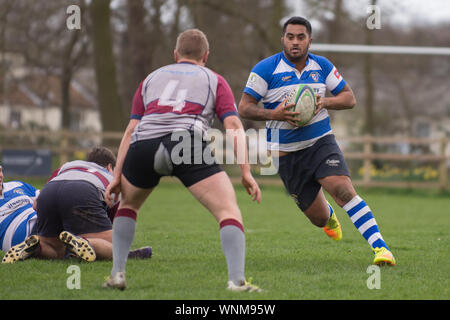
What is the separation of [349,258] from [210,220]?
4.70 metres

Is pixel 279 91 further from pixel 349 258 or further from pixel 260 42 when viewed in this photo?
pixel 260 42

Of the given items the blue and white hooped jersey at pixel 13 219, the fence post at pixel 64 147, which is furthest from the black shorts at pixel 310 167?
the fence post at pixel 64 147

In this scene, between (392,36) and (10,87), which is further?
(10,87)

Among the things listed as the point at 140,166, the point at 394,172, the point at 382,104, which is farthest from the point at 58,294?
the point at 382,104

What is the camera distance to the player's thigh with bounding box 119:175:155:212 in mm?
4695

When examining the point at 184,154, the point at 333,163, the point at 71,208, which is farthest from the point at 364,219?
the point at 71,208

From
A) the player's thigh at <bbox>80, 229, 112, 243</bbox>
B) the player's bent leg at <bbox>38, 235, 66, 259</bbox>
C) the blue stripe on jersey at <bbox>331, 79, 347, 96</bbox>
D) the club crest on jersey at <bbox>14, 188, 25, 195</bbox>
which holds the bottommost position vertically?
the player's bent leg at <bbox>38, 235, 66, 259</bbox>

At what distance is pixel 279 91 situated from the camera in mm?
6453

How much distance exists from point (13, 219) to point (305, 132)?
9.50 feet

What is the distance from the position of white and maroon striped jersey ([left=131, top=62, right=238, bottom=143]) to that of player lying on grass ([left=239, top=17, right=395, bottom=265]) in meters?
1.55

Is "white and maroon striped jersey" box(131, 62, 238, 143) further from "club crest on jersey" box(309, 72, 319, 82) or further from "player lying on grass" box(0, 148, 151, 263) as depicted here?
"club crest on jersey" box(309, 72, 319, 82)

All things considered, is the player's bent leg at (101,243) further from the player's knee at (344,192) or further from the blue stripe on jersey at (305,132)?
the player's knee at (344,192)

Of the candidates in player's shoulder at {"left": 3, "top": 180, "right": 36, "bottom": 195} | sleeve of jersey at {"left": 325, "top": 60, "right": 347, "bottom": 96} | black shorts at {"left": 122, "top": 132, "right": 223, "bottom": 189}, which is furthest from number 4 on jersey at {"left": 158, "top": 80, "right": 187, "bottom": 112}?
player's shoulder at {"left": 3, "top": 180, "right": 36, "bottom": 195}

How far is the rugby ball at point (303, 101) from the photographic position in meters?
6.15
